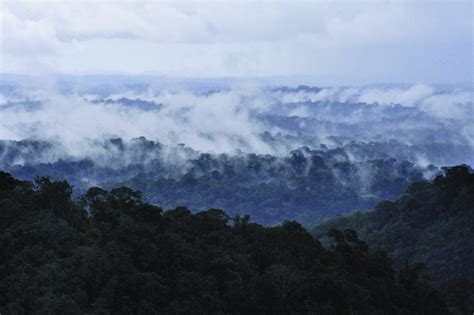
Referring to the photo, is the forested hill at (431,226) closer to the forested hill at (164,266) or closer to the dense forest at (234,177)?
the forested hill at (164,266)

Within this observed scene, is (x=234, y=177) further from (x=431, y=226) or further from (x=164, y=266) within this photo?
(x=164, y=266)

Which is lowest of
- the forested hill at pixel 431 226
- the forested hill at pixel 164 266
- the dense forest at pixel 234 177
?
the dense forest at pixel 234 177

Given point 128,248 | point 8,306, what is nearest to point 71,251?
point 128,248

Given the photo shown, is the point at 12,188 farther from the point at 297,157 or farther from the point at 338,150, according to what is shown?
the point at 338,150

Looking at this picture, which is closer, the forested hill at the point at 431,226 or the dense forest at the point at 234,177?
the forested hill at the point at 431,226

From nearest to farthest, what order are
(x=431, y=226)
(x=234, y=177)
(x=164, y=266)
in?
(x=164, y=266)
(x=431, y=226)
(x=234, y=177)

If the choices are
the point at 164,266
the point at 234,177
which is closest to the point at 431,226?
the point at 164,266

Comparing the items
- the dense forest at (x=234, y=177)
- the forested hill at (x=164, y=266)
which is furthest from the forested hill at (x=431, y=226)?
the dense forest at (x=234, y=177)
